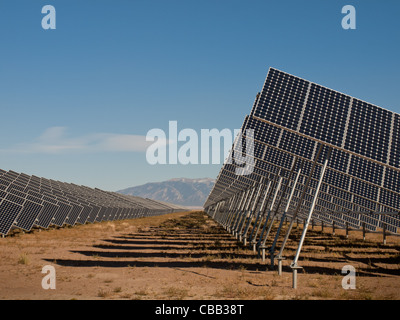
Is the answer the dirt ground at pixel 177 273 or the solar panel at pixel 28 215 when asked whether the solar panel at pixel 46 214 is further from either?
the dirt ground at pixel 177 273

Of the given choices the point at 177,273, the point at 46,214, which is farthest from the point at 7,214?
the point at 177,273

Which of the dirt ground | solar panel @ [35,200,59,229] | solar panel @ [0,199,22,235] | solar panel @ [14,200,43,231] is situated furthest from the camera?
solar panel @ [35,200,59,229]

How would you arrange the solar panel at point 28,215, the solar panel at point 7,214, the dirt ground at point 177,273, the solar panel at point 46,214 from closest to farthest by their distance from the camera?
1. the dirt ground at point 177,273
2. the solar panel at point 7,214
3. the solar panel at point 28,215
4. the solar panel at point 46,214

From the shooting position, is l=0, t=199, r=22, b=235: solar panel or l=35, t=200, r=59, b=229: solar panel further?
l=35, t=200, r=59, b=229: solar panel

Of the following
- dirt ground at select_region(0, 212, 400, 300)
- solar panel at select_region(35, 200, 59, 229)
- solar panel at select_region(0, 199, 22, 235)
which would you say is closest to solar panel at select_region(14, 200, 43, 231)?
solar panel at select_region(0, 199, 22, 235)

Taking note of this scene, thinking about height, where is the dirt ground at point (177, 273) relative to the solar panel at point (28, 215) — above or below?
below

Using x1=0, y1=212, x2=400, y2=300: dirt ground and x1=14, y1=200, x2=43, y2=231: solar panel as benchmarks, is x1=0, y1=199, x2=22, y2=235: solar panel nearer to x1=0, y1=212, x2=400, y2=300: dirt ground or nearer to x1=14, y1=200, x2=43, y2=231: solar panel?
x1=14, y1=200, x2=43, y2=231: solar panel

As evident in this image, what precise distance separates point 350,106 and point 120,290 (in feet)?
36.9

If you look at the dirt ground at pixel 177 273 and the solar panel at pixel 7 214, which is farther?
the solar panel at pixel 7 214

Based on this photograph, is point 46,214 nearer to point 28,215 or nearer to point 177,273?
point 28,215

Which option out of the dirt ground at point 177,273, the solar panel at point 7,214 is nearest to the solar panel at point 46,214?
the dirt ground at point 177,273

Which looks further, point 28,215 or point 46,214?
point 46,214

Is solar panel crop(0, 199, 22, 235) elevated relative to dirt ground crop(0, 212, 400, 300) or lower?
elevated
